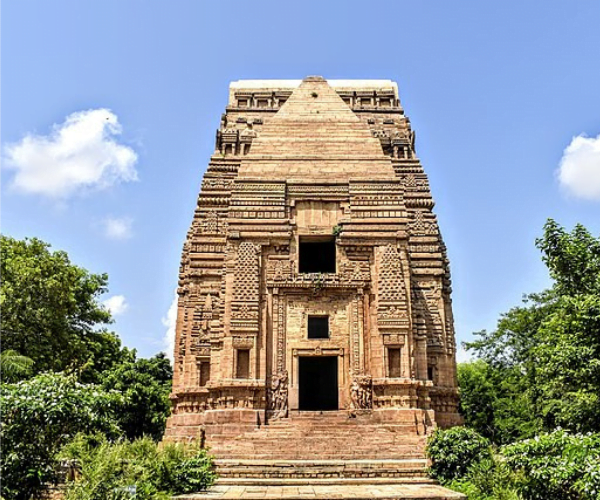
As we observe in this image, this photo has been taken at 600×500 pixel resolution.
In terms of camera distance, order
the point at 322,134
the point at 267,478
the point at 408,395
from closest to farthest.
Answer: the point at 267,478
the point at 408,395
the point at 322,134

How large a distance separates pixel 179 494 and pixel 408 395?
731 cm

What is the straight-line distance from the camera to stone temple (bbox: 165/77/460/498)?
15438 millimetres

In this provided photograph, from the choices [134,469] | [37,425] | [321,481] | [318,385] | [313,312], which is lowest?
[321,481]

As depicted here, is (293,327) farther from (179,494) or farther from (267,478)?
(179,494)

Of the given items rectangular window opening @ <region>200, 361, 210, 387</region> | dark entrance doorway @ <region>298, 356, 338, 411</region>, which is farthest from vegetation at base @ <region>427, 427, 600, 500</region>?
dark entrance doorway @ <region>298, 356, 338, 411</region>

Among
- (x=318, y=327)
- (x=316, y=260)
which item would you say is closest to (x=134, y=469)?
(x=318, y=327)

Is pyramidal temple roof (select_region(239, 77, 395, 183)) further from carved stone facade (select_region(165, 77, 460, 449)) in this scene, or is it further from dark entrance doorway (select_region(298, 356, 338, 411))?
dark entrance doorway (select_region(298, 356, 338, 411))

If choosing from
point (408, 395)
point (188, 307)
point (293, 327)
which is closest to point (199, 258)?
point (188, 307)

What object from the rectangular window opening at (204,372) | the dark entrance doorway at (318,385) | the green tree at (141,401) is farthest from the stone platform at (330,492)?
the green tree at (141,401)

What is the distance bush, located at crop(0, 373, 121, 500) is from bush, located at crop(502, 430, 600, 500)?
677cm

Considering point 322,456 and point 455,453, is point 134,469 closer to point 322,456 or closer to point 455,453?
point 322,456

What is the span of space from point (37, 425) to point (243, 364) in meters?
8.50

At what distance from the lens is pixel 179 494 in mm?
11844

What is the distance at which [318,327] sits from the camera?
60.4ft
